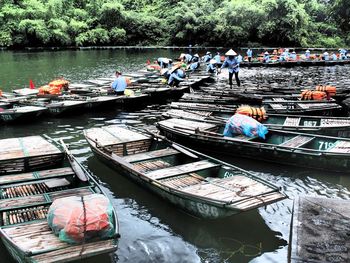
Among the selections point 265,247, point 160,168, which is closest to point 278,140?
point 160,168

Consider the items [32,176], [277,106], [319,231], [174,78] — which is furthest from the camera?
[174,78]

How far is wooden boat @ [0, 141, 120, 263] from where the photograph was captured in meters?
5.61

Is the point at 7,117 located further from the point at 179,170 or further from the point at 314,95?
the point at 314,95

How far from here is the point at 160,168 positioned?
31.2 ft

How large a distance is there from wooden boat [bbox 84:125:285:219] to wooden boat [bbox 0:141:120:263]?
4.02ft

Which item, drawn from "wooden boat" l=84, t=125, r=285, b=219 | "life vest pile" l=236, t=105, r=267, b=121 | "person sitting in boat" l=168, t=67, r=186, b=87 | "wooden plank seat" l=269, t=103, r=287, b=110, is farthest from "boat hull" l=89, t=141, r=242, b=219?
"person sitting in boat" l=168, t=67, r=186, b=87

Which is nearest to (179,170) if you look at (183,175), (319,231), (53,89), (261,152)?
(183,175)

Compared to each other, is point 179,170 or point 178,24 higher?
point 178,24

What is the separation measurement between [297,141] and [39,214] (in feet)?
23.5

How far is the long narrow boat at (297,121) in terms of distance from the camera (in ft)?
38.7

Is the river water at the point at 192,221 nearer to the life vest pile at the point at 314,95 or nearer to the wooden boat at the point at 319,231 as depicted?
the wooden boat at the point at 319,231

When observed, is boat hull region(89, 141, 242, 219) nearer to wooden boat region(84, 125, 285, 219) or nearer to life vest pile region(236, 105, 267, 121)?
wooden boat region(84, 125, 285, 219)

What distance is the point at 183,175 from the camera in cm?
875

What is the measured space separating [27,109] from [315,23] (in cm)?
5204
